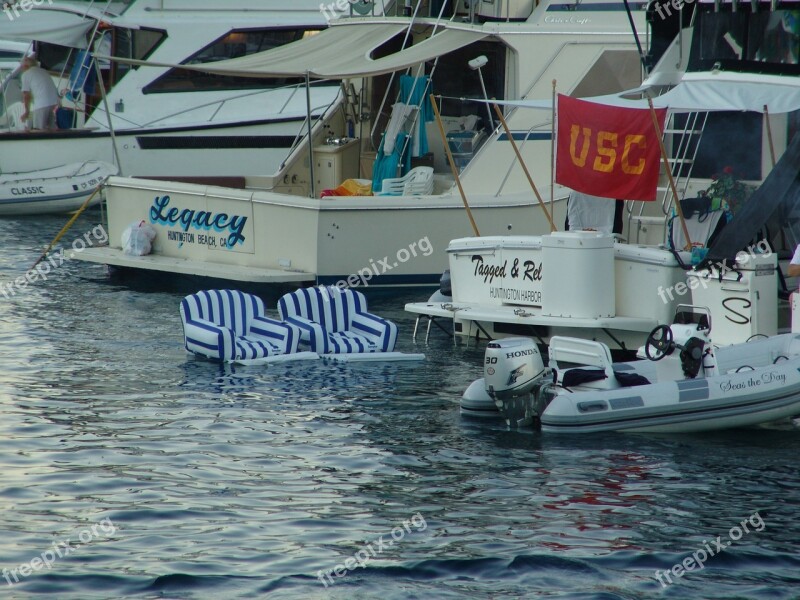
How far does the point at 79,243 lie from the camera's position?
20.9 metres

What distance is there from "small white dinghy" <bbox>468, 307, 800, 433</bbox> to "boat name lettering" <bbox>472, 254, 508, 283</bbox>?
3.01m

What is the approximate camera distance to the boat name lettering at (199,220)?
1714cm

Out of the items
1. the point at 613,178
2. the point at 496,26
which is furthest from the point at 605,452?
the point at 496,26

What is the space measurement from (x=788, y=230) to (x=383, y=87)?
25.5 feet

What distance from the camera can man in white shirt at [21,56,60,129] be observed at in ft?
81.7

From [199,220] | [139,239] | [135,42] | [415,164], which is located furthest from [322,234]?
[135,42]

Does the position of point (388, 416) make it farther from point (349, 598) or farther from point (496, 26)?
point (496, 26)

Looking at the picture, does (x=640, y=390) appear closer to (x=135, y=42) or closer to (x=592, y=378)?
(x=592, y=378)

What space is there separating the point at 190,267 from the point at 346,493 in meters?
8.72

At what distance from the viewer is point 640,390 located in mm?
10469

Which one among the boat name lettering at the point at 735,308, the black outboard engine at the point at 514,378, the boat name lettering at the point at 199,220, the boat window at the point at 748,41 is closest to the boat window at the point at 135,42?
the boat name lettering at the point at 199,220

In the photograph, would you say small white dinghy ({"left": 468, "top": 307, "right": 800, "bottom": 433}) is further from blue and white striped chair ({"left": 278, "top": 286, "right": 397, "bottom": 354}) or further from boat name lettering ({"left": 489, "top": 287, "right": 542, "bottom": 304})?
blue and white striped chair ({"left": 278, "top": 286, "right": 397, "bottom": 354})

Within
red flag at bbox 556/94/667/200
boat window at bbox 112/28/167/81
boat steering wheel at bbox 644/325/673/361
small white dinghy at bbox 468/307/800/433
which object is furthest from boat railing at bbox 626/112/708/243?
boat window at bbox 112/28/167/81

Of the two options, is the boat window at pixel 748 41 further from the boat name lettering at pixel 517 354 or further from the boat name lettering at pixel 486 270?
the boat name lettering at pixel 517 354
